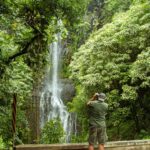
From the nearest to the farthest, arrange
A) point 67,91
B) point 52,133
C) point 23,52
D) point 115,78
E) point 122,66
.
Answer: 1. point 23,52
2. point 52,133
3. point 115,78
4. point 122,66
5. point 67,91

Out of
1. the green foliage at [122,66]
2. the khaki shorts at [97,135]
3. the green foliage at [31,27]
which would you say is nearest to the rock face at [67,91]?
the green foliage at [122,66]

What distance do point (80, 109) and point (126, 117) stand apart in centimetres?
268

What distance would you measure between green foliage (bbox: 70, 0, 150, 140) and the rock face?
24.5 feet

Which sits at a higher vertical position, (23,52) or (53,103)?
(53,103)

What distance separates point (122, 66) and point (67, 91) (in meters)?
9.99

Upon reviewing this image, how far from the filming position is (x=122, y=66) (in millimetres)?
17109

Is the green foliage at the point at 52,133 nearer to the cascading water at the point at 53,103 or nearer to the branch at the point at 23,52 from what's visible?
the branch at the point at 23,52

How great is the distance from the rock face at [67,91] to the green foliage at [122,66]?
7473 millimetres

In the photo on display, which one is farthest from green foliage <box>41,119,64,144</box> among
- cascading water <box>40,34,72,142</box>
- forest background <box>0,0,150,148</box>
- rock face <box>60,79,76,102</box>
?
rock face <box>60,79,76,102</box>

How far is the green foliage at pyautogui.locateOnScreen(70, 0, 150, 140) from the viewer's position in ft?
55.2

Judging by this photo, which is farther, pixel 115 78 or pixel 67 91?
pixel 67 91

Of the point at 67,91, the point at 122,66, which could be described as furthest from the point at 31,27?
the point at 67,91

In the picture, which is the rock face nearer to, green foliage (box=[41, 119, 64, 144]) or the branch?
green foliage (box=[41, 119, 64, 144])

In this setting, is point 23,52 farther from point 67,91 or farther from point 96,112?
point 67,91
